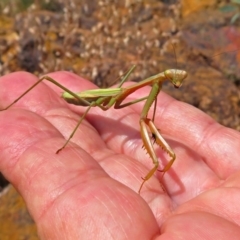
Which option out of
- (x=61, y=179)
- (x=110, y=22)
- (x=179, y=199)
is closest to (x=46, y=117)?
(x=61, y=179)

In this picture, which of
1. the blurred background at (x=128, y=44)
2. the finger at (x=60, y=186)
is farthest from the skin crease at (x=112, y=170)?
the blurred background at (x=128, y=44)

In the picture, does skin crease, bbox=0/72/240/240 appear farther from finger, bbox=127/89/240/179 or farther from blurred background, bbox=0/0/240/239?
blurred background, bbox=0/0/240/239

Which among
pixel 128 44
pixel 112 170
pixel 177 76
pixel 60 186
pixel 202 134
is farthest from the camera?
pixel 128 44

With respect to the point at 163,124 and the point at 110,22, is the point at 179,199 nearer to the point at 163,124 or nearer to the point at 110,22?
the point at 163,124

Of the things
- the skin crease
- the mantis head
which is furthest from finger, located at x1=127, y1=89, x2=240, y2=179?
the mantis head

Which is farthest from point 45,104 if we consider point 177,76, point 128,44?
point 128,44

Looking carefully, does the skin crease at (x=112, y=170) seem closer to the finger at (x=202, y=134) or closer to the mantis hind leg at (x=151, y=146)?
the finger at (x=202, y=134)

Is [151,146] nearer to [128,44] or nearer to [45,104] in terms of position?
[45,104]
